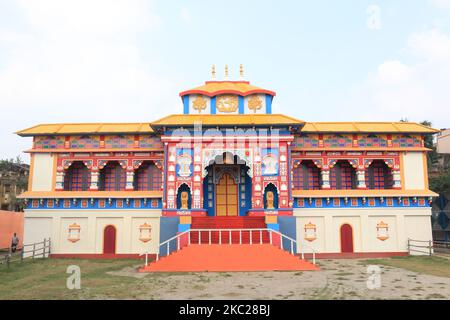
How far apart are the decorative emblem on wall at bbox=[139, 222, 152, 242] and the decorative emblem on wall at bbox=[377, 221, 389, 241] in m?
12.7

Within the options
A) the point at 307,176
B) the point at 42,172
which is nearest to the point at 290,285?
the point at 307,176

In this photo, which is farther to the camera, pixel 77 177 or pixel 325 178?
pixel 77 177

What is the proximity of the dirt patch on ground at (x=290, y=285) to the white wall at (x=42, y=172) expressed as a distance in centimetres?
934

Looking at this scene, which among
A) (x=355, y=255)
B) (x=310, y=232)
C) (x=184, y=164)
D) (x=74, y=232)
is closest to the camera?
(x=184, y=164)

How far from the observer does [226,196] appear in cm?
2103

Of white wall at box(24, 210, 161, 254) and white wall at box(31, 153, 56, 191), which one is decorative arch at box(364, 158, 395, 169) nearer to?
white wall at box(24, 210, 161, 254)

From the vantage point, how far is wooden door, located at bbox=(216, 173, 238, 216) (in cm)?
2089

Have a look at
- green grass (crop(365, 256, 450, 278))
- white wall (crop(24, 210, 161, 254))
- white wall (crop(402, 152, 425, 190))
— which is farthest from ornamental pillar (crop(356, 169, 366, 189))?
white wall (crop(24, 210, 161, 254))

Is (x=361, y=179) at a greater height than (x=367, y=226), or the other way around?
(x=361, y=179)

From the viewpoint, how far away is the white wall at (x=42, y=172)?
70.2 ft

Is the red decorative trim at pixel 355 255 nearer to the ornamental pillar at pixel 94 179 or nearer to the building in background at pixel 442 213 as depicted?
the building in background at pixel 442 213

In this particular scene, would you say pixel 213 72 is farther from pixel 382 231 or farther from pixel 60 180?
pixel 382 231

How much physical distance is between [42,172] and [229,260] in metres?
13.1

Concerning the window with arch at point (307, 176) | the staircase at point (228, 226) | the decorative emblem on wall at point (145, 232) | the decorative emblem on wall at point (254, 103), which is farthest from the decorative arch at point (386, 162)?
the decorative emblem on wall at point (145, 232)
